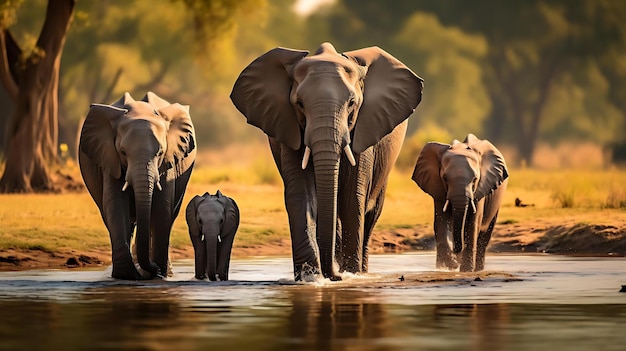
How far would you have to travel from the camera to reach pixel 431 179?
757 inches

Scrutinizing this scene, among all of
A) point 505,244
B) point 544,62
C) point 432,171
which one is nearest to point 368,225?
point 432,171

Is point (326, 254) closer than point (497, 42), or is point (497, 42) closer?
point (326, 254)

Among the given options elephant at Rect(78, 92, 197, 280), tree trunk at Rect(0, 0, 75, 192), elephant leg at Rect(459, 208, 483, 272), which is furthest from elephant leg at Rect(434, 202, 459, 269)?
tree trunk at Rect(0, 0, 75, 192)

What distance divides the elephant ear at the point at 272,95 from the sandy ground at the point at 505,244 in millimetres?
4697

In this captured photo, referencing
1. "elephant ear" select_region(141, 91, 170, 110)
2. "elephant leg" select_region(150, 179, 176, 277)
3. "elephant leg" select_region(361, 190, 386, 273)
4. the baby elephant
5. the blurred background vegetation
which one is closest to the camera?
the baby elephant

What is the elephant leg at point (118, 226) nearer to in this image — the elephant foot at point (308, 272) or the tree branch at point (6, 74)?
the elephant foot at point (308, 272)

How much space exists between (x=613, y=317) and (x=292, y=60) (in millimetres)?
5085

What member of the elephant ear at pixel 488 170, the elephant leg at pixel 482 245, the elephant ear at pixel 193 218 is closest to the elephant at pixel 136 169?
the elephant ear at pixel 193 218

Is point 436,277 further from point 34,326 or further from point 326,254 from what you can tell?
point 34,326

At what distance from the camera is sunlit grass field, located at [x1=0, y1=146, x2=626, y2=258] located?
2209cm

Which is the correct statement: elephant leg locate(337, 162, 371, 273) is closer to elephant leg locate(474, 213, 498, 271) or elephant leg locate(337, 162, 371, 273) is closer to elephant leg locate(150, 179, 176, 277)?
elephant leg locate(150, 179, 176, 277)

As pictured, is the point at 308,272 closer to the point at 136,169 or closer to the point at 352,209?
the point at 352,209

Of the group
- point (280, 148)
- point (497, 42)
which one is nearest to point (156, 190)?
point (280, 148)

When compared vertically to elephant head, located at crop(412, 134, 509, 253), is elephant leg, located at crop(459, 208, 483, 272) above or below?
below
